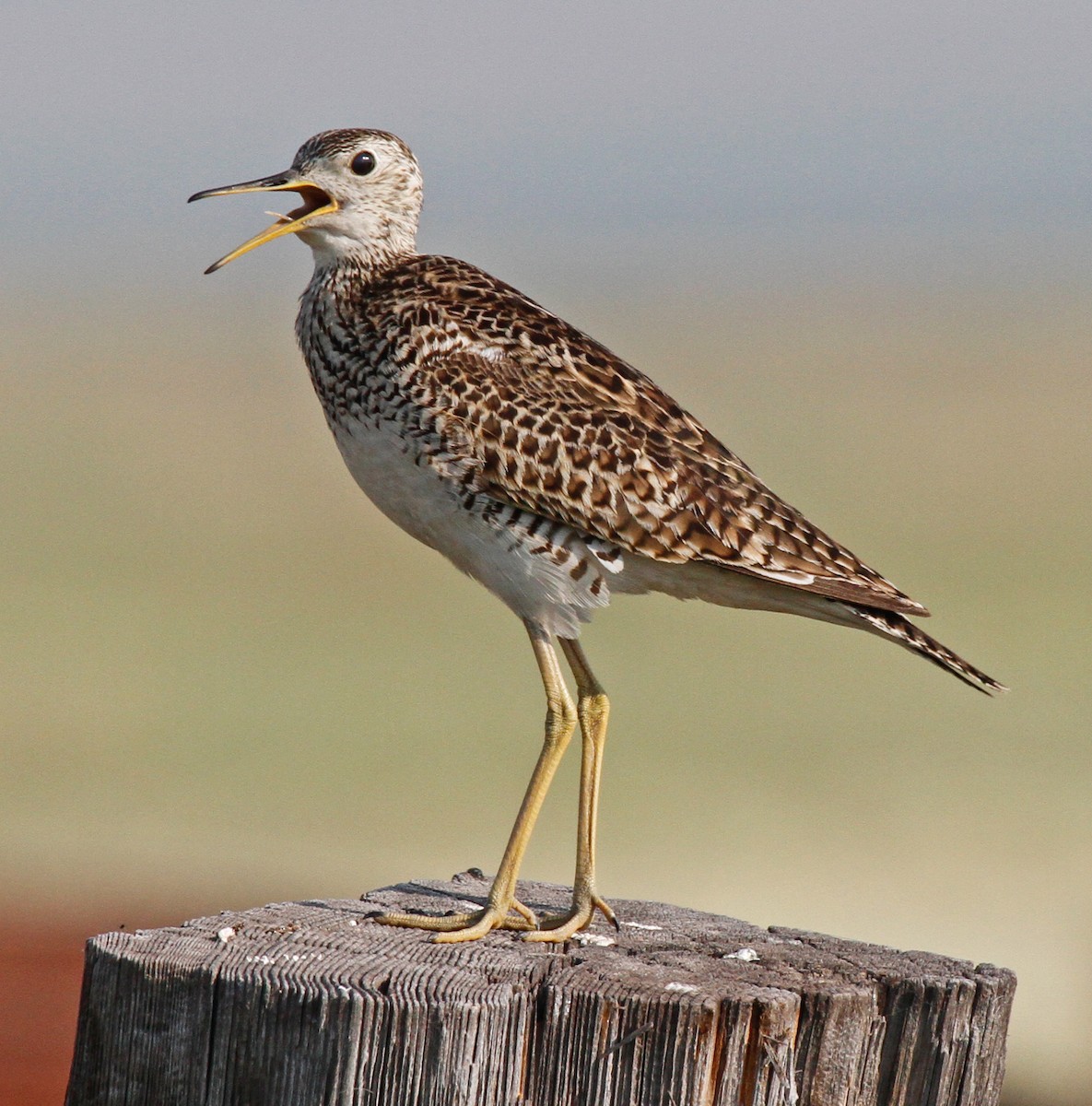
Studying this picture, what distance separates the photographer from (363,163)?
863 cm

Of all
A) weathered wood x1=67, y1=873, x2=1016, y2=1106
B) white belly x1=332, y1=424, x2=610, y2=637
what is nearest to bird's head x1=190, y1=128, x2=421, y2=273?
white belly x1=332, y1=424, x2=610, y2=637

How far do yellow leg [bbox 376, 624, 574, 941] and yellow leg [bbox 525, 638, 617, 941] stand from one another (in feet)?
0.36

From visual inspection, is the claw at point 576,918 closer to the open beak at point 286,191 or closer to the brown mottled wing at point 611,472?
the brown mottled wing at point 611,472

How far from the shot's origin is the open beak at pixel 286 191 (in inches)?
328

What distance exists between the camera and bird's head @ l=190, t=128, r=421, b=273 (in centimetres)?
856

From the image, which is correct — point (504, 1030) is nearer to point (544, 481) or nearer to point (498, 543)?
point (498, 543)

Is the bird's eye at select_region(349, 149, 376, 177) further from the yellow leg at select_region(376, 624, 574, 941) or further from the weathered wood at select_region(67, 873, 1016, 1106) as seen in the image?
the weathered wood at select_region(67, 873, 1016, 1106)

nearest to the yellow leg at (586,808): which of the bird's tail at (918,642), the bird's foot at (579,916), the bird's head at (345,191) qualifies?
the bird's foot at (579,916)

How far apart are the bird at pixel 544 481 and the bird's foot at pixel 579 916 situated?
0.5 inches

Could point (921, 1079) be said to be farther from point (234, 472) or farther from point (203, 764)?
point (234, 472)

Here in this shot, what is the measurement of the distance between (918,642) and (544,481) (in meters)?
1.81

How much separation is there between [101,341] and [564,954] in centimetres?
10467

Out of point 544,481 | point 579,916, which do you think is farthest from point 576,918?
point 544,481

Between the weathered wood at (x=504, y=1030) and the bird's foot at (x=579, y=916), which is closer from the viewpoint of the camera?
the weathered wood at (x=504, y=1030)
